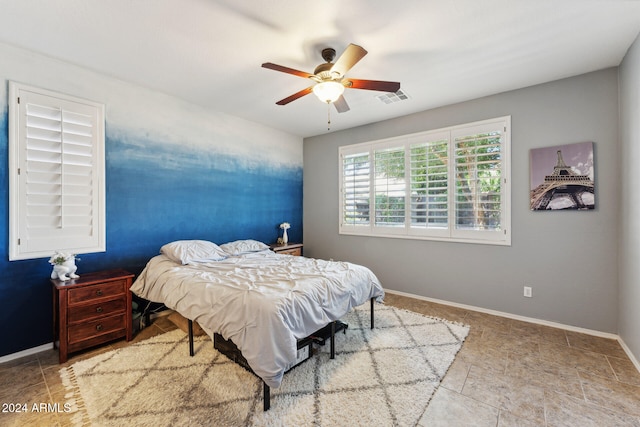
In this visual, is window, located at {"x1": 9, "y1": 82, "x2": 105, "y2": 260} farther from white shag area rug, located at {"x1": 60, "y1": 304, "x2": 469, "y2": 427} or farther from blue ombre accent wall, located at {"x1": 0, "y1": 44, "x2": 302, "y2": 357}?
white shag area rug, located at {"x1": 60, "y1": 304, "x2": 469, "y2": 427}

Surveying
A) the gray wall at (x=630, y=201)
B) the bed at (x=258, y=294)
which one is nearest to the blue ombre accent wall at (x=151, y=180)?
the bed at (x=258, y=294)

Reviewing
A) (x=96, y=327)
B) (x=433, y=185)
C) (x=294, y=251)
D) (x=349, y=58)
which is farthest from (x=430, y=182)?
(x=96, y=327)

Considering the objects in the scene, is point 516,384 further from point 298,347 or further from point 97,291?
point 97,291

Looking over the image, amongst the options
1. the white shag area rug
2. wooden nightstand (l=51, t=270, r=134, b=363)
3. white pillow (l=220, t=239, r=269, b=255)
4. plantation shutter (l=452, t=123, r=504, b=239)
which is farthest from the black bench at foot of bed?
plantation shutter (l=452, t=123, r=504, b=239)

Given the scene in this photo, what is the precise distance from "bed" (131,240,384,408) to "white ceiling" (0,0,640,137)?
2.03 meters

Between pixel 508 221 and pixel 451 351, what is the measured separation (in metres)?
1.80

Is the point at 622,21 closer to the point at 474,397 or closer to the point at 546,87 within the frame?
the point at 546,87

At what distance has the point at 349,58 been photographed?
2096 millimetres

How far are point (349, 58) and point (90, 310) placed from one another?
3.19 meters

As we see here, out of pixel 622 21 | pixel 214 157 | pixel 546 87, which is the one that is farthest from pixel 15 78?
pixel 546 87

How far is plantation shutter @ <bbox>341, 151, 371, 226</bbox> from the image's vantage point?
4652 mm

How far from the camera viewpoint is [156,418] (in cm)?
174

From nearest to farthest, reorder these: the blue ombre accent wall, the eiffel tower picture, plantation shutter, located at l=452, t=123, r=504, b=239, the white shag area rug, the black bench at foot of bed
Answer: the white shag area rug < the black bench at foot of bed < the blue ombre accent wall < the eiffel tower picture < plantation shutter, located at l=452, t=123, r=504, b=239

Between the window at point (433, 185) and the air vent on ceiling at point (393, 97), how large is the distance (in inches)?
27.9
